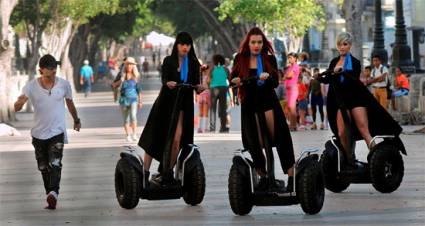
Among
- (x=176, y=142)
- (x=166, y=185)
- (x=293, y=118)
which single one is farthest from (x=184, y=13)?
(x=166, y=185)

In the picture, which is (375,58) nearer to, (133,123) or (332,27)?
(133,123)

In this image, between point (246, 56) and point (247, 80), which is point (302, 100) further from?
point (247, 80)

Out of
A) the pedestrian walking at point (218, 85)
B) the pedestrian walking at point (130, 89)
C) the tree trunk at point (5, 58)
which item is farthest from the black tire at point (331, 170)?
→ the tree trunk at point (5, 58)

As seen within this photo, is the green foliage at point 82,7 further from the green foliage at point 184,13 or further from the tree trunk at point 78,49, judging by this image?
the green foliage at point 184,13

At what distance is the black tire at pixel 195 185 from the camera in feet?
43.5

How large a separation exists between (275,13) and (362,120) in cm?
4641

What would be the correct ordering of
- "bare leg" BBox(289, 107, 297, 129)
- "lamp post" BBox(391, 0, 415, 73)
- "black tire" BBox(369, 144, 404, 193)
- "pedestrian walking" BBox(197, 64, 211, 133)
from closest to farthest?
1. "black tire" BBox(369, 144, 404, 193)
2. "bare leg" BBox(289, 107, 297, 129)
3. "pedestrian walking" BBox(197, 64, 211, 133)
4. "lamp post" BBox(391, 0, 415, 73)

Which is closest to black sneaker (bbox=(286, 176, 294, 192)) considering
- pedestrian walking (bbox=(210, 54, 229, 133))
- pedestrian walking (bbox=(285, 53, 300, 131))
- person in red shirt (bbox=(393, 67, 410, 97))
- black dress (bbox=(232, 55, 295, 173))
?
black dress (bbox=(232, 55, 295, 173))

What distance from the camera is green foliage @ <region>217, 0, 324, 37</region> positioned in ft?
194

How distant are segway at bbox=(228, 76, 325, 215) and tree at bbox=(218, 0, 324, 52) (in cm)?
4646

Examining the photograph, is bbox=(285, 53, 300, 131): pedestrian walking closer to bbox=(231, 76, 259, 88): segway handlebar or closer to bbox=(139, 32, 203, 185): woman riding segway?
bbox=(139, 32, 203, 185): woman riding segway

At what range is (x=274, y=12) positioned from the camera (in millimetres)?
60594

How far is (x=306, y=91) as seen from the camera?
2923cm

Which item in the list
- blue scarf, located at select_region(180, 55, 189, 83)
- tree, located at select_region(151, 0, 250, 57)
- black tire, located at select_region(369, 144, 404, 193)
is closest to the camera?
blue scarf, located at select_region(180, 55, 189, 83)
